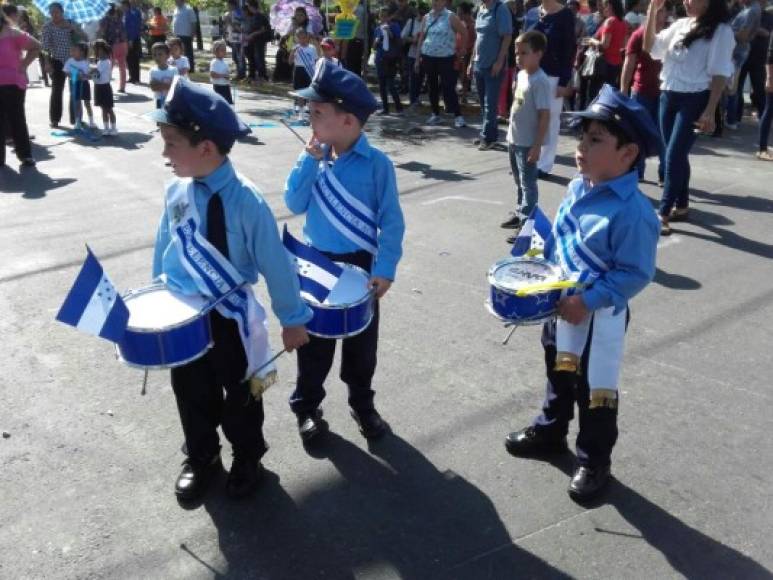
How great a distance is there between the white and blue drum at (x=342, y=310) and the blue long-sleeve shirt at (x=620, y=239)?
946 mm

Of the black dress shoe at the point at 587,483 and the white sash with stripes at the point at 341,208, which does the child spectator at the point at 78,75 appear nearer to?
the white sash with stripes at the point at 341,208

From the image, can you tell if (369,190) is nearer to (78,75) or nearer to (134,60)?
(78,75)

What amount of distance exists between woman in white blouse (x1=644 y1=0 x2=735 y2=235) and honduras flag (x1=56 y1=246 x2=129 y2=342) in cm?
526

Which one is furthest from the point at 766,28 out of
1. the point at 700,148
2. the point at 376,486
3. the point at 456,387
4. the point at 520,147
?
the point at 376,486

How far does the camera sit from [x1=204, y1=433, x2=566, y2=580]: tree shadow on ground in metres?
2.93

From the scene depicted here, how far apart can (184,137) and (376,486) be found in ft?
5.68

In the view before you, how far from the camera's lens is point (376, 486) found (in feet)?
11.2

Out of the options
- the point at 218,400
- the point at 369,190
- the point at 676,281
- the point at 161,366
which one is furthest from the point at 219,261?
the point at 676,281

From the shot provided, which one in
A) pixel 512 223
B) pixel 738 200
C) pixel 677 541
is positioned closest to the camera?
pixel 677 541

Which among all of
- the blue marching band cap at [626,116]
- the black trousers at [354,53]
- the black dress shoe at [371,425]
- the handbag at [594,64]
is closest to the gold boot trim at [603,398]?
the blue marching band cap at [626,116]

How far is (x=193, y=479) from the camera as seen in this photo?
331cm

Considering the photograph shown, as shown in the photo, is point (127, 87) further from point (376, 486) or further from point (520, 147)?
point (376, 486)

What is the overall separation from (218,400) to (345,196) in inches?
41.7

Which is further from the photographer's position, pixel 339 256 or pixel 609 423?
pixel 339 256
